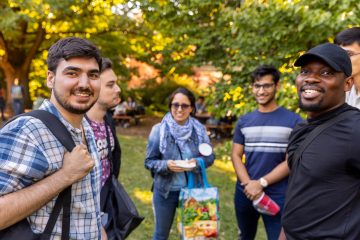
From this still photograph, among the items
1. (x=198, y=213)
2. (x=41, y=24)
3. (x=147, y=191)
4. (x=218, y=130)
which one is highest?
(x=41, y=24)

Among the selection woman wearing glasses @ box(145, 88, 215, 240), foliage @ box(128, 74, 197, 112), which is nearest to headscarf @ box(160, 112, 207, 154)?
woman wearing glasses @ box(145, 88, 215, 240)

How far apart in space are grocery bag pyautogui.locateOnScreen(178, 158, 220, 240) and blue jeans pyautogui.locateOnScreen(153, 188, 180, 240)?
0.24 metres

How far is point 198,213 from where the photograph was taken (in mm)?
3225

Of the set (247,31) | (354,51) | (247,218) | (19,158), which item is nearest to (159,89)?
(247,31)

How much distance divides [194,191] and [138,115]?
46.8 ft

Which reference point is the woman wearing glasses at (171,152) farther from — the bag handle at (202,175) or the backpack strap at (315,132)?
the backpack strap at (315,132)

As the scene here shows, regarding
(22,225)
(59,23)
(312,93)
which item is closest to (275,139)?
(312,93)

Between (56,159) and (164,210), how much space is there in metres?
2.14

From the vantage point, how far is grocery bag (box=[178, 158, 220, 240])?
3207 millimetres

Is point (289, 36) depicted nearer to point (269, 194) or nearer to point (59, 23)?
point (269, 194)

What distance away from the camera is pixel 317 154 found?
182cm

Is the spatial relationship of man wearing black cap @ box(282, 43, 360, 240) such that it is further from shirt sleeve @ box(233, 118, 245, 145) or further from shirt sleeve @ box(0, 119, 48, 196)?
shirt sleeve @ box(233, 118, 245, 145)

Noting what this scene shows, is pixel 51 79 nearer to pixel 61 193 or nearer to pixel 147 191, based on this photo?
pixel 61 193

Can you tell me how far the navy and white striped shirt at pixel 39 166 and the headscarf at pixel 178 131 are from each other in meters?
1.72
